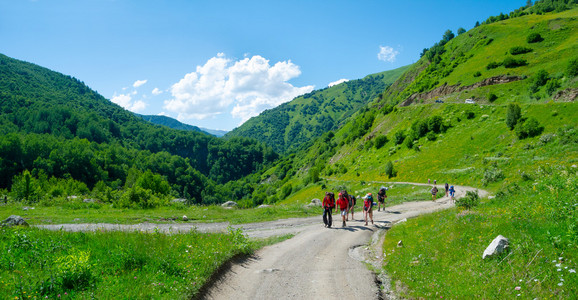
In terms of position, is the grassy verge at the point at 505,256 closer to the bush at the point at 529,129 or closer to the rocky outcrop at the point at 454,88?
the bush at the point at 529,129

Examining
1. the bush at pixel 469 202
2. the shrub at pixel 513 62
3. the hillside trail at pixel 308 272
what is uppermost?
the shrub at pixel 513 62

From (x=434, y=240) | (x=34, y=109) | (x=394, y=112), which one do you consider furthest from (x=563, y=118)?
(x=34, y=109)

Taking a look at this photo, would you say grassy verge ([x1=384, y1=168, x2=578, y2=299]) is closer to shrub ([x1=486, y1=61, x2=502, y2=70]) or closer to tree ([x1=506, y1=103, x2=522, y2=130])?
tree ([x1=506, y1=103, x2=522, y2=130])

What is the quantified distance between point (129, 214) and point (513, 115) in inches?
2207

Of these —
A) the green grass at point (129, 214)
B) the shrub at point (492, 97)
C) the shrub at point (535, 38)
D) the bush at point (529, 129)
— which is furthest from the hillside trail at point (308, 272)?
the shrub at point (535, 38)

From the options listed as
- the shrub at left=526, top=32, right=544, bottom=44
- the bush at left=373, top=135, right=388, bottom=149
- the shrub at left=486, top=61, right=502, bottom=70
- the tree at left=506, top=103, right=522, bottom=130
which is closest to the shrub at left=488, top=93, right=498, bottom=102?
the tree at left=506, top=103, right=522, bottom=130

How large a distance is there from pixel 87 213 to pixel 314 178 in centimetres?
6589

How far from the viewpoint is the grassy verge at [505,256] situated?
6.61 m

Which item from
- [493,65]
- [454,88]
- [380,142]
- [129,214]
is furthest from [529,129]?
[129,214]

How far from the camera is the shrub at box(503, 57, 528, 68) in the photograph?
6881cm

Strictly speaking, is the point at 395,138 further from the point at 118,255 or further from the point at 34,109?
the point at 34,109

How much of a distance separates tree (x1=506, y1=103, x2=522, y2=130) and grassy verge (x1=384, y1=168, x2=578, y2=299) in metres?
39.9

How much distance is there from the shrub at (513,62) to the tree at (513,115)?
34.6 metres

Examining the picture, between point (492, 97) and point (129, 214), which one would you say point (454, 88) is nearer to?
point (492, 97)
